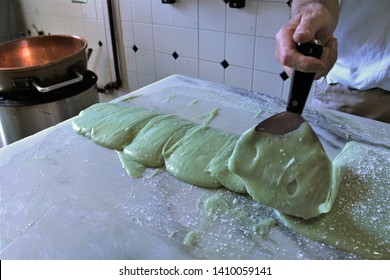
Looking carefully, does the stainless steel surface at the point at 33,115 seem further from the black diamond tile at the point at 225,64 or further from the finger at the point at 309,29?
the finger at the point at 309,29

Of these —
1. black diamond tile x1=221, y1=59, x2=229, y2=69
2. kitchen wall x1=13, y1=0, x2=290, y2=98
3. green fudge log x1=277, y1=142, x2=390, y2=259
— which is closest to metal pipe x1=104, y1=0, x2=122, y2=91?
kitchen wall x1=13, y1=0, x2=290, y2=98

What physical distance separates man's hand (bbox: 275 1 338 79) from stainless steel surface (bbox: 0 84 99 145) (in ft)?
2.82

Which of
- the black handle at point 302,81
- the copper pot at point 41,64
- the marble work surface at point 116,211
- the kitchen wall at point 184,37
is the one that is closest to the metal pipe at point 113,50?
A: the kitchen wall at point 184,37

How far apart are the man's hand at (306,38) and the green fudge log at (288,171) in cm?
14

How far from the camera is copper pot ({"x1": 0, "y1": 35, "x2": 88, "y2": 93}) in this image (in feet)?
4.02

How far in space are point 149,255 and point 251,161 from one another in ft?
0.90

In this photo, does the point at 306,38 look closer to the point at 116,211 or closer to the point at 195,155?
the point at 195,155

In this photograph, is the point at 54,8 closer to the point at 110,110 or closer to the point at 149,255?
the point at 110,110

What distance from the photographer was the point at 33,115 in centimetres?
128

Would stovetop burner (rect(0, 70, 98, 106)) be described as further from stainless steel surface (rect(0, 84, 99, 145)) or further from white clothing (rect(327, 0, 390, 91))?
white clothing (rect(327, 0, 390, 91))

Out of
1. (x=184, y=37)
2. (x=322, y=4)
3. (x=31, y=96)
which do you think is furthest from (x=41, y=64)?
(x=322, y=4)

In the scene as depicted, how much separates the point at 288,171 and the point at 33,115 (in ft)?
3.37

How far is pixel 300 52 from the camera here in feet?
2.41

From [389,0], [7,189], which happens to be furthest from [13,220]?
[389,0]
